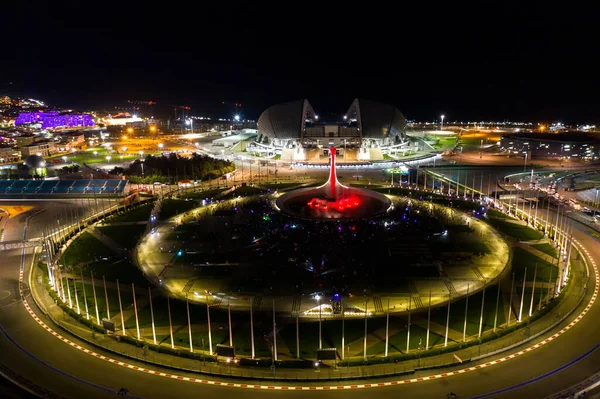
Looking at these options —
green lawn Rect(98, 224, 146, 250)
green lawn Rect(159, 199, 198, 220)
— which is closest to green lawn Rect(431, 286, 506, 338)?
green lawn Rect(98, 224, 146, 250)

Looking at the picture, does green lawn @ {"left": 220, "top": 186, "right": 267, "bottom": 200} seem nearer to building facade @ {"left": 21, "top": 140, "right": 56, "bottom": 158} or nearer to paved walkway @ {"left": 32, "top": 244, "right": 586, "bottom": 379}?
paved walkway @ {"left": 32, "top": 244, "right": 586, "bottom": 379}

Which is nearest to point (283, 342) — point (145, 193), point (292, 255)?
point (292, 255)

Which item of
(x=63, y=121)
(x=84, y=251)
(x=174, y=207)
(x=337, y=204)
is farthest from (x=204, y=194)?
(x=63, y=121)

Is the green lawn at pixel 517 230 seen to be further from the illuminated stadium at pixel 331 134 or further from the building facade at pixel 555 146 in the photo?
the building facade at pixel 555 146

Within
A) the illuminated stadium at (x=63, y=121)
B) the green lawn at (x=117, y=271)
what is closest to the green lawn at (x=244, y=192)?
the green lawn at (x=117, y=271)

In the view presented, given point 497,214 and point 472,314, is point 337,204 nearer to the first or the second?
point 497,214
